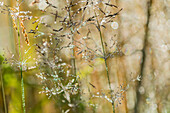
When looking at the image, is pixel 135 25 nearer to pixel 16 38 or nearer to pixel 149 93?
pixel 149 93

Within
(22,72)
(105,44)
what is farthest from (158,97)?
(22,72)

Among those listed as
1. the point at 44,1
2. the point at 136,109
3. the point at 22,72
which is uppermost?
the point at 44,1

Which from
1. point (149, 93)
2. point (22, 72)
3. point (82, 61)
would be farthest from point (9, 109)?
point (149, 93)

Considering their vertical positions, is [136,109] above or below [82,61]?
below

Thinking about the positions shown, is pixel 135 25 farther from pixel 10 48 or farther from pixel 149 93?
pixel 10 48

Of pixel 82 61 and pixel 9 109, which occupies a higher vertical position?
pixel 82 61

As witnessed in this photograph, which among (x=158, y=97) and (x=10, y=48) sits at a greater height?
(x=10, y=48)

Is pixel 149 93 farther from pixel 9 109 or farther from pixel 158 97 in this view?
pixel 9 109

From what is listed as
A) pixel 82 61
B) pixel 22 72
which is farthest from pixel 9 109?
pixel 82 61
